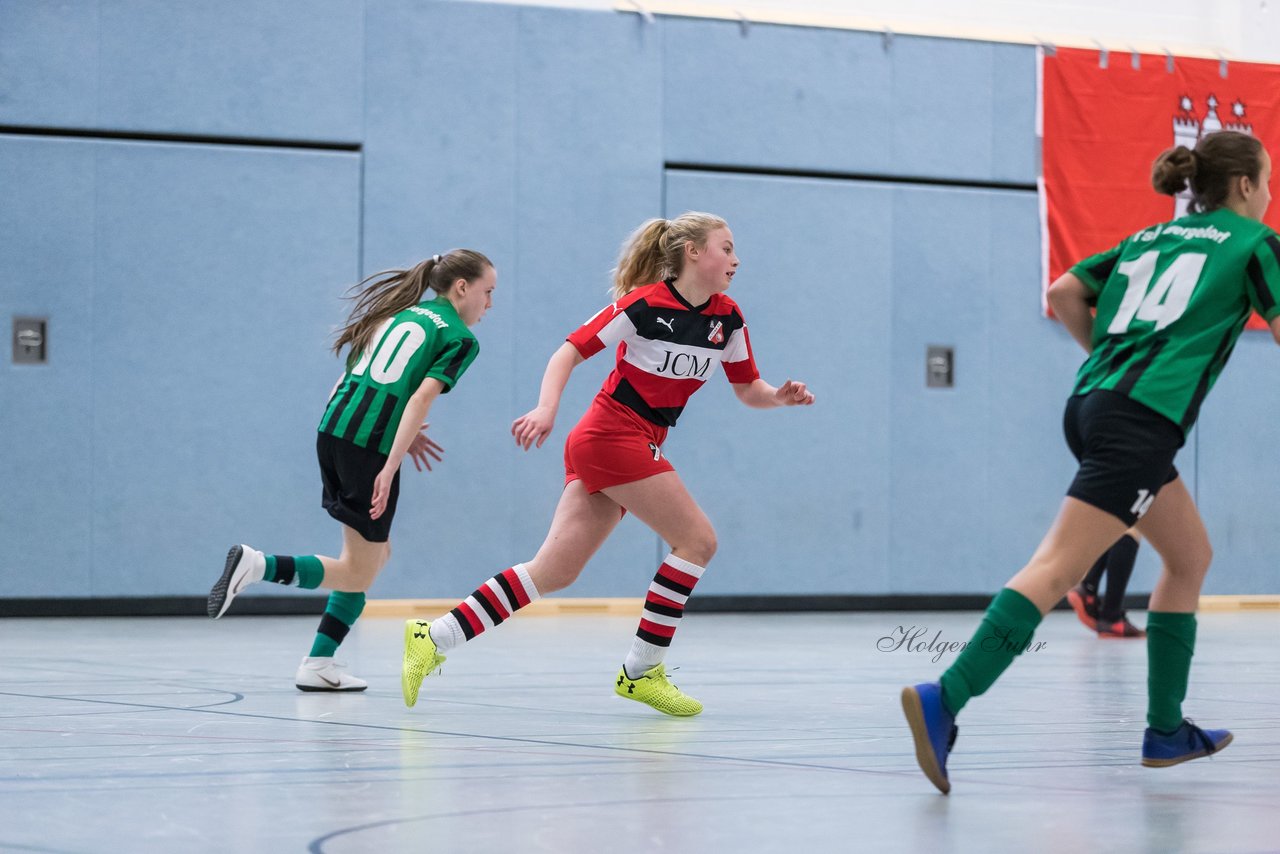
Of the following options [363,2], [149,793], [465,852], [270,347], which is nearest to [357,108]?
[363,2]

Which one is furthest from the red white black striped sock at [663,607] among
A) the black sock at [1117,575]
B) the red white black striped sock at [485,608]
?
the black sock at [1117,575]

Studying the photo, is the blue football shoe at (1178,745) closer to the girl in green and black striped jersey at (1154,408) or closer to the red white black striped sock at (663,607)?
the girl in green and black striped jersey at (1154,408)

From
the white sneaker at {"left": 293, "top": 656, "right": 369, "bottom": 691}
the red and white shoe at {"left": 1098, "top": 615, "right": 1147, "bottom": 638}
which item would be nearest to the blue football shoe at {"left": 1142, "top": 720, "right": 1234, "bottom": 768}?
the white sneaker at {"left": 293, "top": 656, "right": 369, "bottom": 691}

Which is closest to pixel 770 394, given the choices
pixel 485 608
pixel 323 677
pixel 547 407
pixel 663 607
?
pixel 663 607

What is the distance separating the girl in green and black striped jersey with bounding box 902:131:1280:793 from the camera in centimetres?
281

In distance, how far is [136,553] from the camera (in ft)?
29.3

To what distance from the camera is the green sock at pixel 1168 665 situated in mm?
3092

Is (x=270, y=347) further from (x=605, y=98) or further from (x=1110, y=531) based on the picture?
(x=1110, y=531)

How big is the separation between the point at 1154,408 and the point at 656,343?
168 cm

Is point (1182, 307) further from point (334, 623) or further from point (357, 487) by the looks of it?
point (334, 623)

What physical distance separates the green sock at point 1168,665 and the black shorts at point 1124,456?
1.20ft

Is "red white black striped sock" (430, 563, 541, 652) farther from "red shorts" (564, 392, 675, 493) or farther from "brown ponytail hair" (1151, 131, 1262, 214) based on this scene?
"brown ponytail hair" (1151, 131, 1262, 214)

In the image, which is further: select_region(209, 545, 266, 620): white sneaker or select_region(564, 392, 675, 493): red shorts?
select_region(209, 545, 266, 620): white sneaker

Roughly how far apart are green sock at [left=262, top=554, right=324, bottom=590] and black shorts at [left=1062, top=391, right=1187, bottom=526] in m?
2.53
